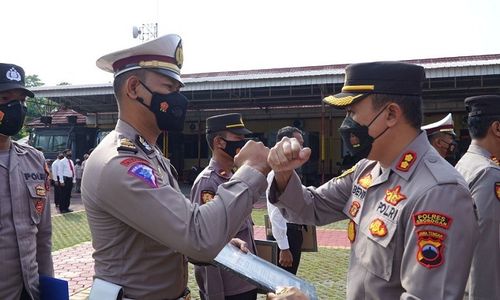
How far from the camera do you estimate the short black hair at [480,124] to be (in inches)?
119

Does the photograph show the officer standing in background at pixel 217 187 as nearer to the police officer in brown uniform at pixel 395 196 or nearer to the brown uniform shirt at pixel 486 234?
the police officer in brown uniform at pixel 395 196

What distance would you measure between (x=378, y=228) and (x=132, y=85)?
4.13 feet

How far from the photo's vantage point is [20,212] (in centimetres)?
264

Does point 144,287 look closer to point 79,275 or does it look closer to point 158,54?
point 158,54

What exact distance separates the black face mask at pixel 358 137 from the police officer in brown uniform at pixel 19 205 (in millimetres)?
1994

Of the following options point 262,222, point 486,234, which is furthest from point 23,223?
point 262,222

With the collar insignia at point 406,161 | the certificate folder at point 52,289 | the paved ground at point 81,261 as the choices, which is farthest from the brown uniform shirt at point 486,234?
the paved ground at point 81,261

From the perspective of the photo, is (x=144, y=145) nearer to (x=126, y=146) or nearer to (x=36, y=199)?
(x=126, y=146)

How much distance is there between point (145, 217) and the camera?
1633 mm

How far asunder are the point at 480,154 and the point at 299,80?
1181cm

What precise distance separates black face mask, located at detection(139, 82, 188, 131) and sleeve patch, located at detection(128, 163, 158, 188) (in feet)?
1.20

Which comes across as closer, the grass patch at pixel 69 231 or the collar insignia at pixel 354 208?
the collar insignia at pixel 354 208

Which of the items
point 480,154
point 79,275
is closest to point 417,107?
point 480,154

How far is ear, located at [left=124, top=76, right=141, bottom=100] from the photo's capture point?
1.98 meters
